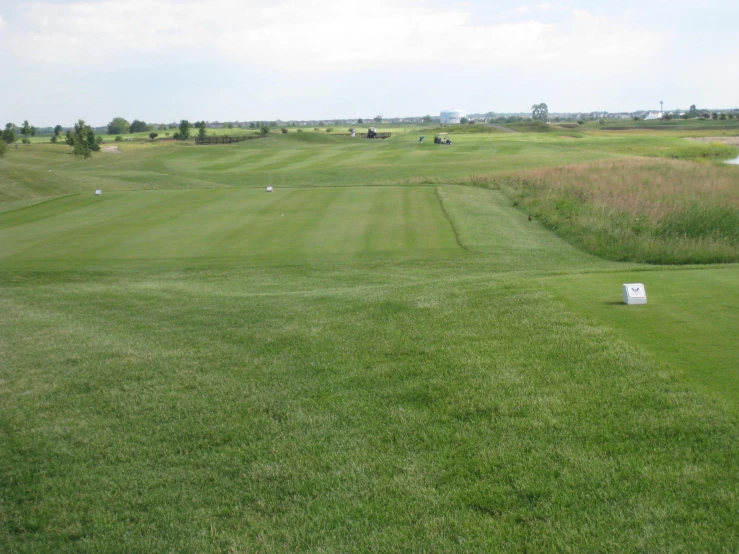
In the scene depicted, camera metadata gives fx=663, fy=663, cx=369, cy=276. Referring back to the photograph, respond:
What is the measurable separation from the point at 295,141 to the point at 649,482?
75102 mm

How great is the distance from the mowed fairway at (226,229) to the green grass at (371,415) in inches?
97.2

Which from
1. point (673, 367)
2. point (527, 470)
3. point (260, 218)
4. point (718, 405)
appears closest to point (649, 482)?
point (527, 470)

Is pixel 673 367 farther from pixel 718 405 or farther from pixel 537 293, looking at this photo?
pixel 537 293

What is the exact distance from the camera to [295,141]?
252ft

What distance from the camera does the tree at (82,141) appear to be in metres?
60.0

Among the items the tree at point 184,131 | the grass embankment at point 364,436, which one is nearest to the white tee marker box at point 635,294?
the grass embankment at point 364,436

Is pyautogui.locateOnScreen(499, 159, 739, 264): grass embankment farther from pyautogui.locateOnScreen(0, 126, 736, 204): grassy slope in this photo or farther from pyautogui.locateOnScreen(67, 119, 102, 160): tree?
pyautogui.locateOnScreen(67, 119, 102, 160): tree

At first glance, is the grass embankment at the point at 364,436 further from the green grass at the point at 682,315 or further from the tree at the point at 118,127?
the tree at the point at 118,127

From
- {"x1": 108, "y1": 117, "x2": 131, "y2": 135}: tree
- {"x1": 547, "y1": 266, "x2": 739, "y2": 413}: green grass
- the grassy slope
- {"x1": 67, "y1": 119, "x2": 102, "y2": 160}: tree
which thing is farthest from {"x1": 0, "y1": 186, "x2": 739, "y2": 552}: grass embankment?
{"x1": 108, "y1": 117, "x2": 131, "y2": 135}: tree

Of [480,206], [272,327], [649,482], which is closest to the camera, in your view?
[649,482]

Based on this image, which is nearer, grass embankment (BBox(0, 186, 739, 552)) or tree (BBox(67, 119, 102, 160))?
grass embankment (BBox(0, 186, 739, 552))

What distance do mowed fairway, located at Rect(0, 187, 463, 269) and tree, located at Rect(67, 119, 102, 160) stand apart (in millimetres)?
36931

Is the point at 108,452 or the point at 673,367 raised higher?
the point at 673,367

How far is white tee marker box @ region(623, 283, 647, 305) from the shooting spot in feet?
25.8
